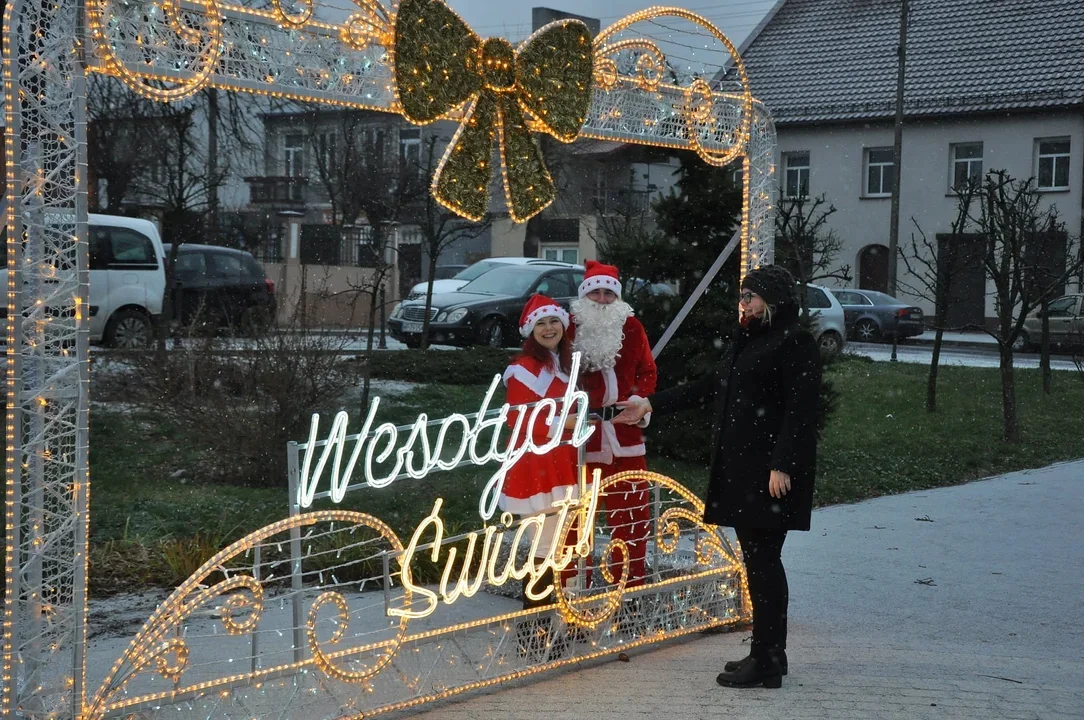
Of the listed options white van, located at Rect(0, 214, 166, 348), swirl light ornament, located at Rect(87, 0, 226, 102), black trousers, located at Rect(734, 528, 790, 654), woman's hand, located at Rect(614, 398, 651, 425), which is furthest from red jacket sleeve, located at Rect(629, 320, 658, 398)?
white van, located at Rect(0, 214, 166, 348)

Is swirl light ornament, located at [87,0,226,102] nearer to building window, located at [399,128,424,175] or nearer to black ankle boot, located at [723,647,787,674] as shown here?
black ankle boot, located at [723,647,787,674]

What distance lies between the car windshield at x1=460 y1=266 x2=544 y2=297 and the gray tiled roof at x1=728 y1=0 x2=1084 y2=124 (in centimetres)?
2137

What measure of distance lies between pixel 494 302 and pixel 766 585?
12.2 meters

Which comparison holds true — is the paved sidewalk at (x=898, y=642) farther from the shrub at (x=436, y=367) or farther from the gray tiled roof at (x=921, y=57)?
the gray tiled roof at (x=921, y=57)

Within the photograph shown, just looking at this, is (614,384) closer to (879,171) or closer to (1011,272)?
(1011,272)

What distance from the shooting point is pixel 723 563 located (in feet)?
20.7

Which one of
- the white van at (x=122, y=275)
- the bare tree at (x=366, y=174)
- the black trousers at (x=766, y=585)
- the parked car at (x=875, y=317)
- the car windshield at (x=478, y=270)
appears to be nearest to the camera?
the black trousers at (x=766, y=585)

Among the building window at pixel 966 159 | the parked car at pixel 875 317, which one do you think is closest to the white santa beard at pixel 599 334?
the parked car at pixel 875 317

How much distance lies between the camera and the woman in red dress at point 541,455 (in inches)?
211

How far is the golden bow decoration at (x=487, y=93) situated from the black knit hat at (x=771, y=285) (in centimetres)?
106

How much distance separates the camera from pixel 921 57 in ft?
122

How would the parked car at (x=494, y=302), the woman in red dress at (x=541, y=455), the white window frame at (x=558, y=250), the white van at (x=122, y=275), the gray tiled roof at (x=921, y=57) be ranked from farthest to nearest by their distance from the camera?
the gray tiled roof at (x=921, y=57) < the white window frame at (x=558, y=250) < the parked car at (x=494, y=302) < the white van at (x=122, y=275) < the woman in red dress at (x=541, y=455)

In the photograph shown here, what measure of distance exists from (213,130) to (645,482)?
11.0 meters

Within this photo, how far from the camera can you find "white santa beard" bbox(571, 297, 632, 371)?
5.91 m
